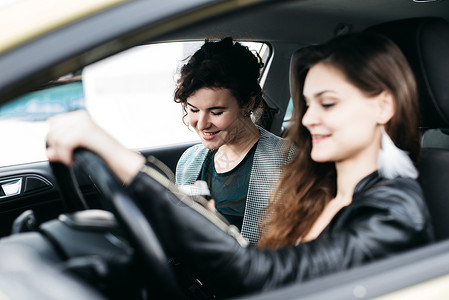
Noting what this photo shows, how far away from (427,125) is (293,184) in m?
0.49

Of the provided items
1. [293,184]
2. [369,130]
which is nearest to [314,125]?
[369,130]

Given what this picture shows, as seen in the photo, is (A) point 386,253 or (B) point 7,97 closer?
(B) point 7,97

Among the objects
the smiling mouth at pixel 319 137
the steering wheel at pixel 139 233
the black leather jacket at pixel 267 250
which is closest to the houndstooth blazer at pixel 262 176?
the smiling mouth at pixel 319 137

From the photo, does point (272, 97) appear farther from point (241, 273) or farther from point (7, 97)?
point (7, 97)

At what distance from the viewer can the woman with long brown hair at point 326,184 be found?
100 cm

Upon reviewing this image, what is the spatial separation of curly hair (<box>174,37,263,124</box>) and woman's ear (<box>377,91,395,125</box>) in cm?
86

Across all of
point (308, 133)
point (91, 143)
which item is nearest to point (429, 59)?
point (308, 133)

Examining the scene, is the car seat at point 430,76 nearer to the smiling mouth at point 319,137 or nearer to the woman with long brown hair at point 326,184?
the woman with long brown hair at point 326,184

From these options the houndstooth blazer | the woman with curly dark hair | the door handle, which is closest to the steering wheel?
the houndstooth blazer

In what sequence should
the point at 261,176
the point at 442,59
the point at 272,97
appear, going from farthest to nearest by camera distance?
the point at 272,97 → the point at 261,176 → the point at 442,59

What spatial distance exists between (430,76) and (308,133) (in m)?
0.42

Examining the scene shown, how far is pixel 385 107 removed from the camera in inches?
49.4

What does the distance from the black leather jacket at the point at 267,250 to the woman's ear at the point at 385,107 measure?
0.82ft

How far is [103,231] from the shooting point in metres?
1.06
